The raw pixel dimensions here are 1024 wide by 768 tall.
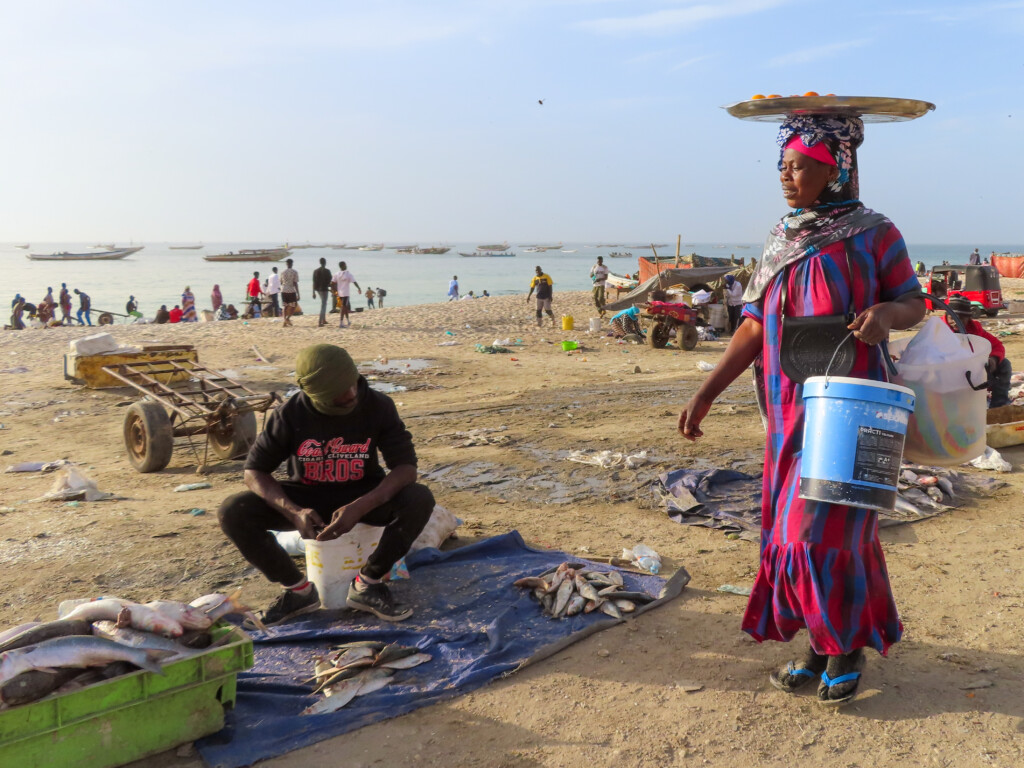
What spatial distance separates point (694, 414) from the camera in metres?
3.17

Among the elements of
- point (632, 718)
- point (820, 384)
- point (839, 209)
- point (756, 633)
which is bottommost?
point (632, 718)

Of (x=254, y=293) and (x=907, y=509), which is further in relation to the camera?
(x=254, y=293)

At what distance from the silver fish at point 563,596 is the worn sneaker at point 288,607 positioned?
1120 mm

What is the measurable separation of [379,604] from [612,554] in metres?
1.46

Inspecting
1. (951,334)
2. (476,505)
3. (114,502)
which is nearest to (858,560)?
(951,334)

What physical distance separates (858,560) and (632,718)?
0.96 m

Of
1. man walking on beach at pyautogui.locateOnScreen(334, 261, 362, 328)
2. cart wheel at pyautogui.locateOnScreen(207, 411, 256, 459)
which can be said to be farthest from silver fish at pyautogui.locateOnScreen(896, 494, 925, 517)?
man walking on beach at pyautogui.locateOnScreen(334, 261, 362, 328)

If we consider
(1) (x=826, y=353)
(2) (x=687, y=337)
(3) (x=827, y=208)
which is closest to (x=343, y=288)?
(2) (x=687, y=337)

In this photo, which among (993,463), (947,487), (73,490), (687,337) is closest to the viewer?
(947,487)

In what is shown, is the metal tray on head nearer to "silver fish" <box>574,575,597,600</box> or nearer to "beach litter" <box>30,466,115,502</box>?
"silver fish" <box>574,575,597,600</box>

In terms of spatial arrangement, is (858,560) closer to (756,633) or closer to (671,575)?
(756,633)

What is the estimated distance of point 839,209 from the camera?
9.25 ft

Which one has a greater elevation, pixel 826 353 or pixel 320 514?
pixel 826 353

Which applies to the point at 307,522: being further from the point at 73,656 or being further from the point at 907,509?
the point at 907,509
